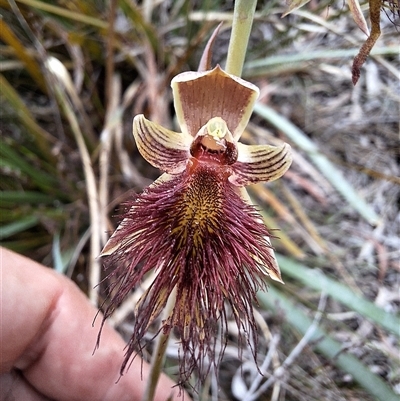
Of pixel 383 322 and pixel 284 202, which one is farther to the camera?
pixel 284 202

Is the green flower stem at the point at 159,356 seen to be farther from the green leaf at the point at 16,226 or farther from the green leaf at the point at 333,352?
the green leaf at the point at 16,226

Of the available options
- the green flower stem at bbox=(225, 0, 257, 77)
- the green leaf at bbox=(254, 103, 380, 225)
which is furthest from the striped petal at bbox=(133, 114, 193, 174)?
the green leaf at bbox=(254, 103, 380, 225)

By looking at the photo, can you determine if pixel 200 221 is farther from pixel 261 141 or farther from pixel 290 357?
pixel 261 141

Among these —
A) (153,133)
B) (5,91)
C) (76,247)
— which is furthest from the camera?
(76,247)

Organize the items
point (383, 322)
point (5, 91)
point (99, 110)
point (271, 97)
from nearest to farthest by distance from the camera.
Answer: point (383, 322), point (5, 91), point (99, 110), point (271, 97)

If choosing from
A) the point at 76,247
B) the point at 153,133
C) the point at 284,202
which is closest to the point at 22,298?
the point at 153,133

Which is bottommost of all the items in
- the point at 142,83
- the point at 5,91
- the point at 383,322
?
the point at 383,322

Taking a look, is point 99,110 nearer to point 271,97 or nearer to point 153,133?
point 271,97

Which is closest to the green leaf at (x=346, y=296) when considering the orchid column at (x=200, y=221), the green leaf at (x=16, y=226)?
the orchid column at (x=200, y=221)
